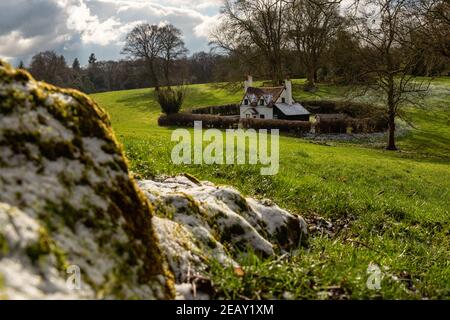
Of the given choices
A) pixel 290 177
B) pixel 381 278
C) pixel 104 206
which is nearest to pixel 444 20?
pixel 290 177

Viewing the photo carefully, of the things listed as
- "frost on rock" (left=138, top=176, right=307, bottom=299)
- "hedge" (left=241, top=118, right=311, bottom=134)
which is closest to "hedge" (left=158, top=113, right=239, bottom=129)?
"hedge" (left=241, top=118, right=311, bottom=134)

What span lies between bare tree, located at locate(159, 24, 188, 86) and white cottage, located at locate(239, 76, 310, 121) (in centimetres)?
3586

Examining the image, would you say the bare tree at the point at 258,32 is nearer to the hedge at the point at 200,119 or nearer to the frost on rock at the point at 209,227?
the hedge at the point at 200,119

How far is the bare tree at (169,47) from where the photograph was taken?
99.8 metres

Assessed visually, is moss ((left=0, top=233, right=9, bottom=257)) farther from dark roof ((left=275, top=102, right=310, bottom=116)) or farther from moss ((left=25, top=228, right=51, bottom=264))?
dark roof ((left=275, top=102, right=310, bottom=116))

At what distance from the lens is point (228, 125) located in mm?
54688

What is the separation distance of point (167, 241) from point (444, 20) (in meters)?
26.4

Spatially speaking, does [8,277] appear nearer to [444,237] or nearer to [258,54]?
[444,237]

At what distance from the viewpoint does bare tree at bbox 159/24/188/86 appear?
9981 cm

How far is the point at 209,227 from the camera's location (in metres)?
4.79

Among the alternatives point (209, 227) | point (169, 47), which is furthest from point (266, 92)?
point (209, 227)

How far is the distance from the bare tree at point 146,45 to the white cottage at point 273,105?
122 ft

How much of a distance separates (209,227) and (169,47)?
99434mm
